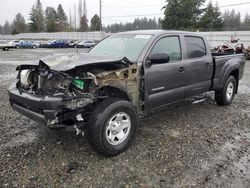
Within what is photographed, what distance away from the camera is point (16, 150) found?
411cm

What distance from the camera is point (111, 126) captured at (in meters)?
3.95

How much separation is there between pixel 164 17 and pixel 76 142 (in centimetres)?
4848

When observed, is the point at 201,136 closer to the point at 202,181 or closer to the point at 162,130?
the point at 162,130

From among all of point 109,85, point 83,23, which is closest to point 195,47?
point 109,85

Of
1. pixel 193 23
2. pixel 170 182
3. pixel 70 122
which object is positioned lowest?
pixel 170 182

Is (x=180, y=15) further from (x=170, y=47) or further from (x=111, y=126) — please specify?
(x=111, y=126)

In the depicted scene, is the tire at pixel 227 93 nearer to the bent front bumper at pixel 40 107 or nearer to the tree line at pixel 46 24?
the bent front bumper at pixel 40 107

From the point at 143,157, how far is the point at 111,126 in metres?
0.65

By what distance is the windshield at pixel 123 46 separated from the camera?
4.61 meters

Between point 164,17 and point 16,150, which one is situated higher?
point 164,17

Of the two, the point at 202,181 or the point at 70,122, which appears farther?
the point at 70,122

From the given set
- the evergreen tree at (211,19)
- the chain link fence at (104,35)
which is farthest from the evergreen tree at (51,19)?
the evergreen tree at (211,19)

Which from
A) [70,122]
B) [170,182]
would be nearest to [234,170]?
[170,182]

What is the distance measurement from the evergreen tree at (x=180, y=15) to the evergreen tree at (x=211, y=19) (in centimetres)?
163
